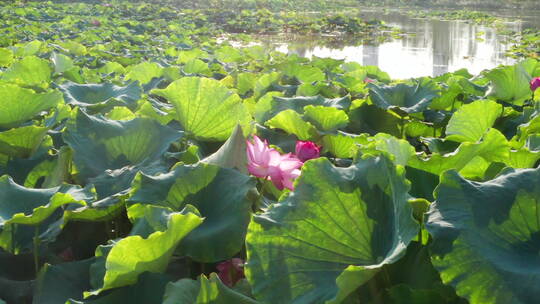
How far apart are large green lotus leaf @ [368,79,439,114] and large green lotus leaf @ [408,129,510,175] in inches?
22.1

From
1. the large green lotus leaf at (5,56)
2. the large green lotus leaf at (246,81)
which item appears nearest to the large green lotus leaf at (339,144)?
the large green lotus leaf at (246,81)

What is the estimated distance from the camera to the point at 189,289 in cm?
69

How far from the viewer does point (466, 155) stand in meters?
1.00

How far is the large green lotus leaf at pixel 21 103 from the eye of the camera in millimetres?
1325

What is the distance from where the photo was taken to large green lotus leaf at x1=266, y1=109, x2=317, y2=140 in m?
1.35

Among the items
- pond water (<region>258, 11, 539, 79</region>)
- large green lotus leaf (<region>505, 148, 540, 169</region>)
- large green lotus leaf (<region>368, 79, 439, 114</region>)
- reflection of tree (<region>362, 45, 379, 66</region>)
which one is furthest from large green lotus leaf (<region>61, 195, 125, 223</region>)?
reflection of tree (<region>362, 45, 379, 66</region>)

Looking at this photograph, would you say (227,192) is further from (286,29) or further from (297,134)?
(286,29)

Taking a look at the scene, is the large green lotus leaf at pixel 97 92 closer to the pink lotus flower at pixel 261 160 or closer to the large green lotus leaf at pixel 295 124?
the large green lotus leaf at pixel 295 124

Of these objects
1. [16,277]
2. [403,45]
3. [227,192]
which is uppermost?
[227,192]

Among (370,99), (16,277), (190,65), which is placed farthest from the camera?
(190,65)

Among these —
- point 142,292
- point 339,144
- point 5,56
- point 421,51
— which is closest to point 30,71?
point 5,56

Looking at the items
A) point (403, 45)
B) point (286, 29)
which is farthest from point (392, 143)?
point (286, 29)

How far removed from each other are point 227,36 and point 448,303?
39.0 feet

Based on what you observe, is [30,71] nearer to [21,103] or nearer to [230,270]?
[21,103]
